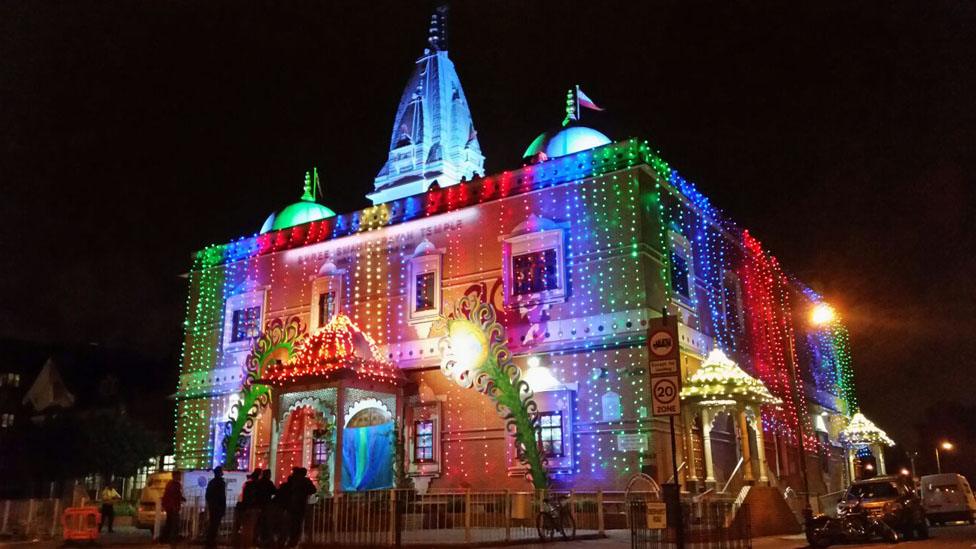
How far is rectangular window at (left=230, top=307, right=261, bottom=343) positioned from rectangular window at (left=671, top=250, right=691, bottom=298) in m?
15.5

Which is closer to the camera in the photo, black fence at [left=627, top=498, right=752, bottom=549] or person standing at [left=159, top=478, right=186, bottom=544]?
black fence at [left=627, top=498, right=752, bottom=549]

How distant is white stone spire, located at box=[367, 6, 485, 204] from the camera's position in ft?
130

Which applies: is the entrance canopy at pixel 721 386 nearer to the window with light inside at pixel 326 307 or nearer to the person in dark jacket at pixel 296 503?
the person in dark jacket at pixel 296 503

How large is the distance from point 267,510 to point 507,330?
10.4m

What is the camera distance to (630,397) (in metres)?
21.6

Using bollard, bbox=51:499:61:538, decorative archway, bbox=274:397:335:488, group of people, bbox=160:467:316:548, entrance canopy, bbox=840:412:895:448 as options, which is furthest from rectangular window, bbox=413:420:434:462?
entrance canopy, bbox=840:412:895:448

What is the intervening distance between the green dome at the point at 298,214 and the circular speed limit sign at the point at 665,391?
907 inches

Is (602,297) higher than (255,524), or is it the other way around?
(602,297)

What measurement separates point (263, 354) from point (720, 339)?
15570 millimetres

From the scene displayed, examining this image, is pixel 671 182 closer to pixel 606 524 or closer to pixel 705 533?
pixel 606 524

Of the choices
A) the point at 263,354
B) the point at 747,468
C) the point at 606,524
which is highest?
the point at 263,354

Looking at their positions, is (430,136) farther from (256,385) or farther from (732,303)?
(732,303)

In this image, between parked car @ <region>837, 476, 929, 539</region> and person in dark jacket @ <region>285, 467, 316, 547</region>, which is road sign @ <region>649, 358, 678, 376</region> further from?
parked car @ <region>837, 476, 929, 539</region>

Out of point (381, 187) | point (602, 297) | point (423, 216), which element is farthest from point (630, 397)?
point (381, 187)
